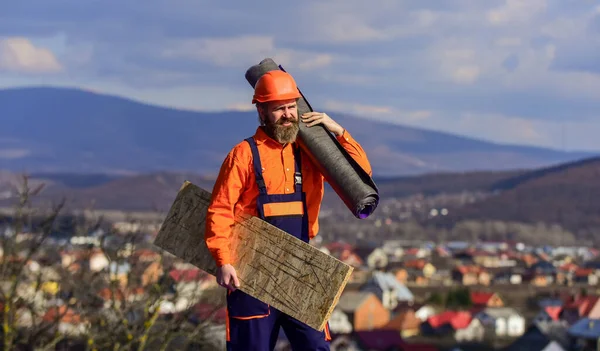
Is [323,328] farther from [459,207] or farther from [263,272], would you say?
[459,207]

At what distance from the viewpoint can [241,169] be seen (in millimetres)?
5766

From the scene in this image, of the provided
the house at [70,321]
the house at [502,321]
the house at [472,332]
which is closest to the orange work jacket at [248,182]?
the house at [70,321]

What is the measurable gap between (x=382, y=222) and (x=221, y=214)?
16580 centimetres

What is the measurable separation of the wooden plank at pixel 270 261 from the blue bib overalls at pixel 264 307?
84 millimetres

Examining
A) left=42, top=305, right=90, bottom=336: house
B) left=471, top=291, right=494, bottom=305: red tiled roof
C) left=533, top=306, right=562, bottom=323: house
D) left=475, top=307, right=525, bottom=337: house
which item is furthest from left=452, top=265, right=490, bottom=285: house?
left=42, top=305, right=90, bottom=336: house

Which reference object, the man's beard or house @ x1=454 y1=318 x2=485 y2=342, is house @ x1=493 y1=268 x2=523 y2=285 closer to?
house @ x1=454 y1=318 x2=485 y2=342

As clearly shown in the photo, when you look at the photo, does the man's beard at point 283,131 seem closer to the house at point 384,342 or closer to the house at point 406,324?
the house at point 384,342

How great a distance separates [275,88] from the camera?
5.74 meters

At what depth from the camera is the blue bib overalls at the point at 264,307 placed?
5.81 metres

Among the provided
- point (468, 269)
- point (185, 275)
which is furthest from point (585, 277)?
point (185, 275)

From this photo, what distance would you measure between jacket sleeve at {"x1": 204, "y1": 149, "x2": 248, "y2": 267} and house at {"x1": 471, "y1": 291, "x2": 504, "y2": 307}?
218 feet

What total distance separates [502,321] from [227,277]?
2351 inches

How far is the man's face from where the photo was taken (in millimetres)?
5770

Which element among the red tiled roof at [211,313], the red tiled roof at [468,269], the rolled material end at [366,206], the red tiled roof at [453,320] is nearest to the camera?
the rolled material end at [366,206]
